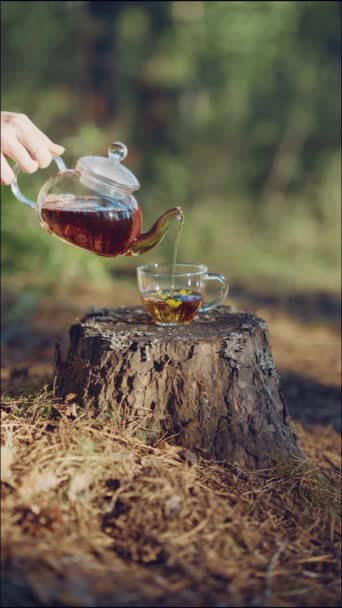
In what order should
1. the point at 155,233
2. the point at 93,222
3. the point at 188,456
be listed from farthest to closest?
the point at 155,233
the point at 93,222
the point at 188,456

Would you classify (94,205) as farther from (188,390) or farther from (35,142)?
(188,390)

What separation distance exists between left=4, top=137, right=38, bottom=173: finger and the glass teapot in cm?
14

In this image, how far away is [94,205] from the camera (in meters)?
2.56

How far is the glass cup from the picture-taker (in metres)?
2.82

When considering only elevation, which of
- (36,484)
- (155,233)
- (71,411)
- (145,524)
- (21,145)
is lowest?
(145,524)

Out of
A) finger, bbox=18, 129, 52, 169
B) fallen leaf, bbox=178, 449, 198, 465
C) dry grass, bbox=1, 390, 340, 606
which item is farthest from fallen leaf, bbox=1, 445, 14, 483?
finger, bbox=18, 129, 52, 169

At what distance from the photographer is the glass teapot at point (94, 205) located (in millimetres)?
2523

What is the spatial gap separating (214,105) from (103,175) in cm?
786

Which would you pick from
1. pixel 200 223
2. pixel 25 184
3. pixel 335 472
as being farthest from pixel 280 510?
pixel 200 223

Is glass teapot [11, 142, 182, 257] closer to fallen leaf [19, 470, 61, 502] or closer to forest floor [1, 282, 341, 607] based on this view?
forest floor [1, 282, 341, 607]

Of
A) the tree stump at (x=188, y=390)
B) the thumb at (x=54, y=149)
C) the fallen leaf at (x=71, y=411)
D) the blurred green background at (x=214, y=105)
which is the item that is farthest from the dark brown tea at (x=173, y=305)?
the blurred green background at (x=214, y=105)

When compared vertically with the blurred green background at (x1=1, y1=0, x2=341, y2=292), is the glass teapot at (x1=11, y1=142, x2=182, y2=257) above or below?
below

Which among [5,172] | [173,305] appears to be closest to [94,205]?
[5,172]

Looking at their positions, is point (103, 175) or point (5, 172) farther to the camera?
point (103, 175)
